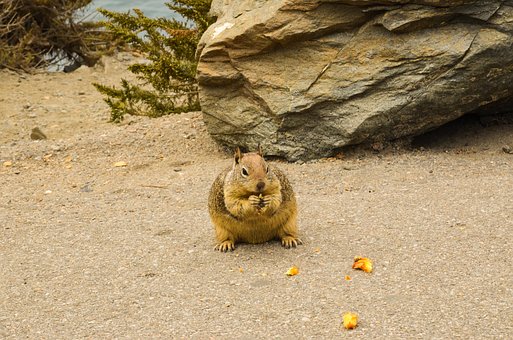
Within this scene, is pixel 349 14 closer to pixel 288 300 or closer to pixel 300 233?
Answer: pixel 300 233

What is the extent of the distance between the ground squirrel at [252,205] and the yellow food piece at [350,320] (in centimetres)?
108

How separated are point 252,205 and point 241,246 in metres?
0.58

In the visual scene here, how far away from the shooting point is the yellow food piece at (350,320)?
14.3 ft

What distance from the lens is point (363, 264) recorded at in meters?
5.17

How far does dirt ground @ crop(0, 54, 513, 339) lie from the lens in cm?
456

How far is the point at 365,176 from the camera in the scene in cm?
729

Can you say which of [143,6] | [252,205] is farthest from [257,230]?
[143,6]

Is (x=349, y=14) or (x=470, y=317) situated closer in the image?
(x=470, y=317)

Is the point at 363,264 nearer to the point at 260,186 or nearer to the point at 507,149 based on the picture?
the point at 260,186

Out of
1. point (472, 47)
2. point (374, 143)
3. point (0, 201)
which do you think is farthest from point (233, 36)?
point (0, 201)

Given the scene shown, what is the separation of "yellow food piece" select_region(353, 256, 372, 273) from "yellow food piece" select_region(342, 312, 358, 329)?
684 mm

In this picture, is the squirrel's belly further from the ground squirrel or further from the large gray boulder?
the large gray boulder

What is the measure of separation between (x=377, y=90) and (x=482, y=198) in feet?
5.16

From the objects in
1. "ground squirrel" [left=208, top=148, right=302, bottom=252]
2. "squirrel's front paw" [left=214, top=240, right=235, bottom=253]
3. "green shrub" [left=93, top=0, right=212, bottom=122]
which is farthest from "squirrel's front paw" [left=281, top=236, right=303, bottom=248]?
"green shrub" [left=93, top=0, right=212, bottom=122]
